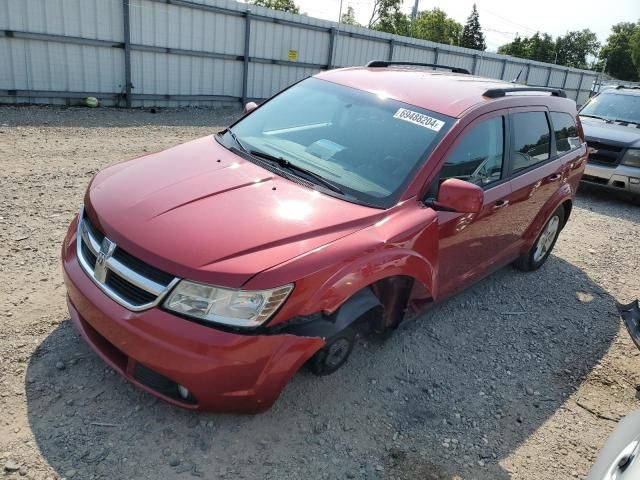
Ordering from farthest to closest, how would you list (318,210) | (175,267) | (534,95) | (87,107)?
1. (87,107)
2. (534,95)
3. (318,210)
4. (175,267)

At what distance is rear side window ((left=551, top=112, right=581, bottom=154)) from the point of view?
15.8 feet

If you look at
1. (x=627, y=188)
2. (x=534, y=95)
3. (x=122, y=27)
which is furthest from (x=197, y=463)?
(x=122, y=27)

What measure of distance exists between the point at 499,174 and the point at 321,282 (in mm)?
2051

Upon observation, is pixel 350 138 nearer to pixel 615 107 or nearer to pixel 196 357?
pixel 196 357

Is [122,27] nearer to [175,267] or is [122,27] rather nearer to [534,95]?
[534,95]

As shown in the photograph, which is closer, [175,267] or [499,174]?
[175,267]

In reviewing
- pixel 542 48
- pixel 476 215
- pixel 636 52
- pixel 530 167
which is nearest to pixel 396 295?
pixel 476 215

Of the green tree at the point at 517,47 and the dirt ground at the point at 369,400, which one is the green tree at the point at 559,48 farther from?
the dirt ground at the point at 369,400

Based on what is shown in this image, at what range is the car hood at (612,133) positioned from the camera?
8.28 metres

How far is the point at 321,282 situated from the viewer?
2467 millimetres

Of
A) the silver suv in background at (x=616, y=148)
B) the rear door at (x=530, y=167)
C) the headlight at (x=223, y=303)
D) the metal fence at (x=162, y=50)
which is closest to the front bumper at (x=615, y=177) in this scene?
the silver suv in background at (x=616, y=148)

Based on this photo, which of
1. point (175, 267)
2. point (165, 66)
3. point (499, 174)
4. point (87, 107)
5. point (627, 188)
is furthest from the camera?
point (165, 66)

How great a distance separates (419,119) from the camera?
342 cm

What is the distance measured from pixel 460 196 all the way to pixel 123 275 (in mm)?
1857
